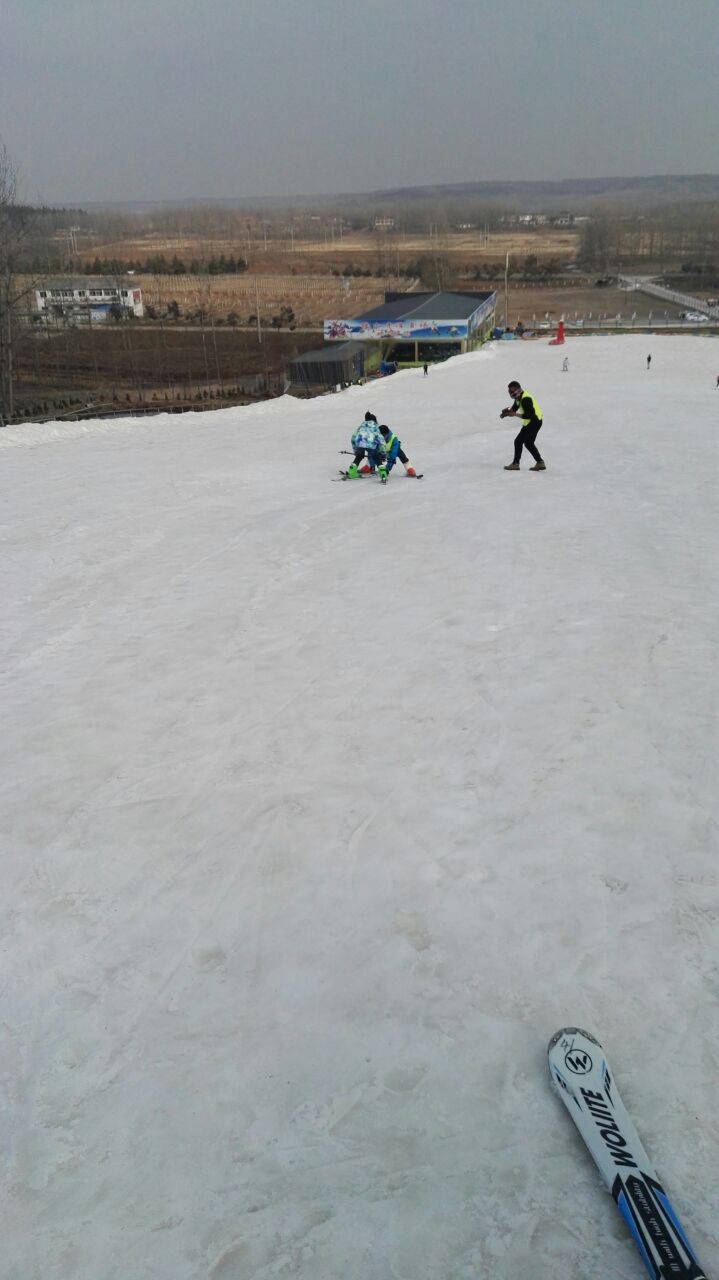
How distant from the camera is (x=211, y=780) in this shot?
4.70 m

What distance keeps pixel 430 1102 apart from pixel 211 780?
2.37 m

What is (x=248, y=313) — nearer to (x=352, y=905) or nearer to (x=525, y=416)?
(x=525, y=416)

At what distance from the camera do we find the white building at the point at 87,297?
233 ft

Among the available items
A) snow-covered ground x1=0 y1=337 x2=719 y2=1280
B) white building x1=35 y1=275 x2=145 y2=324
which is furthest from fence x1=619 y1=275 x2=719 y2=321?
snow-covered ground x1=0 y1=337 x2=719 y2=1280

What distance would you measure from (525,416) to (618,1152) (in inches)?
389

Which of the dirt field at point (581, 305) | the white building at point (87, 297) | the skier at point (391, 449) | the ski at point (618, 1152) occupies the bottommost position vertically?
the ski at point (618, 1152)

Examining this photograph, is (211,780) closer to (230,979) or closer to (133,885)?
(133,885)

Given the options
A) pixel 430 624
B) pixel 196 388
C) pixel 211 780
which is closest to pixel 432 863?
pixel 211 780

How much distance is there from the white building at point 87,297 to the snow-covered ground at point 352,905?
72647 mm

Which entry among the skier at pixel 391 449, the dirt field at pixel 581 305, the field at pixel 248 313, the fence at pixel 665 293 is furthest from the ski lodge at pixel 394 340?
the skier at pixel 391 449

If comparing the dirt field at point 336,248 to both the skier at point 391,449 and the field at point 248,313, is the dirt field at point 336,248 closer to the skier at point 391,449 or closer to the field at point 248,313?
the field at point 248,313

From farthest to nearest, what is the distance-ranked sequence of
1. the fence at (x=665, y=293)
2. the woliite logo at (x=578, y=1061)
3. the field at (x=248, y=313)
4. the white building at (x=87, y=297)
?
1. the white building at (x=87, y=297)
2. the fence at (x=665, y=293)
3. the field at (x=248, y=313)
4. the woliite logo at (x=578, y=1061)

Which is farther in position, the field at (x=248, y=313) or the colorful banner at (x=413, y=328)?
the field at (x=248, y=313)

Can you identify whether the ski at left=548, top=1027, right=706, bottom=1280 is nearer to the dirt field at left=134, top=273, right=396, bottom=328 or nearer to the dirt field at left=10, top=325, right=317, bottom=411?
the dirt field at left=10, top=325, right=317, bottom=411
